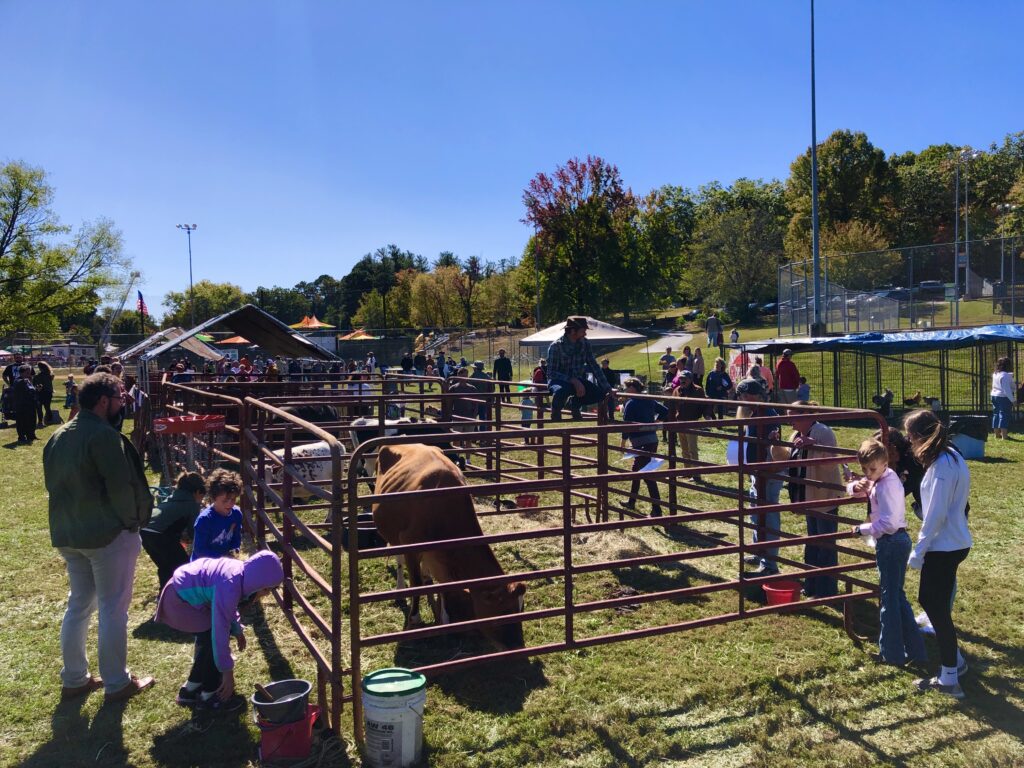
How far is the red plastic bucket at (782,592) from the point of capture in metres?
6.15

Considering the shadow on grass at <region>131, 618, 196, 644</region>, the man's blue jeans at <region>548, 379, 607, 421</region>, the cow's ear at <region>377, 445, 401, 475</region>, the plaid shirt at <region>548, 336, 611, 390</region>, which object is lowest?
the shadow on grass at <region>131, 618, 196, 644</region>

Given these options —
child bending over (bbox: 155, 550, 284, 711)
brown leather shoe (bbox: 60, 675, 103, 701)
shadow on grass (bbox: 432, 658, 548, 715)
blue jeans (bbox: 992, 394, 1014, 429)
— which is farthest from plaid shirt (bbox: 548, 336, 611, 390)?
blue jeans (bbox: 992, 394, 1014, 429)

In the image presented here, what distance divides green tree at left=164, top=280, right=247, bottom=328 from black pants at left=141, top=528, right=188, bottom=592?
10340 centimetres

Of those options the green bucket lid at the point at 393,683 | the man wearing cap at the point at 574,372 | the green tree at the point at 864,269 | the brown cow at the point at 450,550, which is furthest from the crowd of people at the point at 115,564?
the green tree at the point at 864,269

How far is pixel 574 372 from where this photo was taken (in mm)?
7914

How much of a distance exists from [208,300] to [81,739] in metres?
112

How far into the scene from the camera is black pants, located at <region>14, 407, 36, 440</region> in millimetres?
17625

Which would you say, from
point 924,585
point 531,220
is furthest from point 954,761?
point 531,220

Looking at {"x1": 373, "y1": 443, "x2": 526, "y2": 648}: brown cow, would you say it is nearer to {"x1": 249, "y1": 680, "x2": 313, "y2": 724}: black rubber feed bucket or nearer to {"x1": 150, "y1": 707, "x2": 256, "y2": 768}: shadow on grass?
{"x1": 249, "y1": 680, "x2": 313, "y2": 724}: black rubber feed bucket

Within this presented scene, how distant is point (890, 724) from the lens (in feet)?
14.8

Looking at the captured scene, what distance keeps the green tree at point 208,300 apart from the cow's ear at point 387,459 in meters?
103

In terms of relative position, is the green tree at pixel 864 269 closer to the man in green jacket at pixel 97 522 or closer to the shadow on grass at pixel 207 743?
the man in green jacket at pixel 97 522

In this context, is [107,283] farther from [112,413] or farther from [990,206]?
[990,206]

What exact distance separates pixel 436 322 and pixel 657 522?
2830 inches
